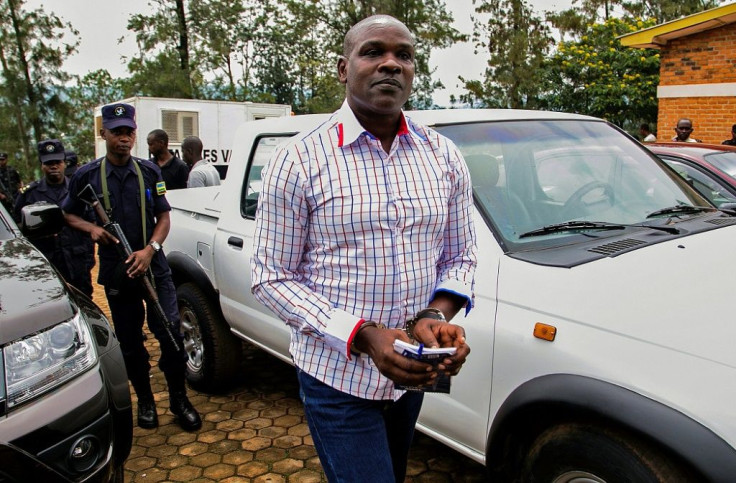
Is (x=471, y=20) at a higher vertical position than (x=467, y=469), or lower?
higher

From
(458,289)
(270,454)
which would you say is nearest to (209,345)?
(270,454)

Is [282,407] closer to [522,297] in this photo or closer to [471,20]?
[522,297]

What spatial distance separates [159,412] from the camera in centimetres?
398

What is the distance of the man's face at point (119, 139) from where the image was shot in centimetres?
350

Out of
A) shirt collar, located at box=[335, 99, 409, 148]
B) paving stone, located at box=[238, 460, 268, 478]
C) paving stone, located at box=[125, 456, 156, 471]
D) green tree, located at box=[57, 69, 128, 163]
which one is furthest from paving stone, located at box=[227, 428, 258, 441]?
green tree, located at box=[57, 69, 128, 163]

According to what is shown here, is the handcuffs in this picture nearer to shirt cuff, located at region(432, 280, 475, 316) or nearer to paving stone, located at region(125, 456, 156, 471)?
shirt cuff, located at region(432, 280, 475, 316)

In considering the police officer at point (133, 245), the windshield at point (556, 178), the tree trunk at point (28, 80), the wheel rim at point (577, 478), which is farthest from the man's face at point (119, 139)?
the tree trunk at point (28, 80)

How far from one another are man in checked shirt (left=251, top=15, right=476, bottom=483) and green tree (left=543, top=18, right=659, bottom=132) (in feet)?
65.4

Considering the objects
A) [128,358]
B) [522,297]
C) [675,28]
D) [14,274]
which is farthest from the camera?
[675,28]

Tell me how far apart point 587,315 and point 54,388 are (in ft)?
5.90

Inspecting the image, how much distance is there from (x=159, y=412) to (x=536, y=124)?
289 centimetres

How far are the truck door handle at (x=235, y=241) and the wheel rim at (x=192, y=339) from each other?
0.82 m

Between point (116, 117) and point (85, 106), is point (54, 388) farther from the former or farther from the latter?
point (85, 106)

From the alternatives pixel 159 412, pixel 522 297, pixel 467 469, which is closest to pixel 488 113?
pixel 522 297
